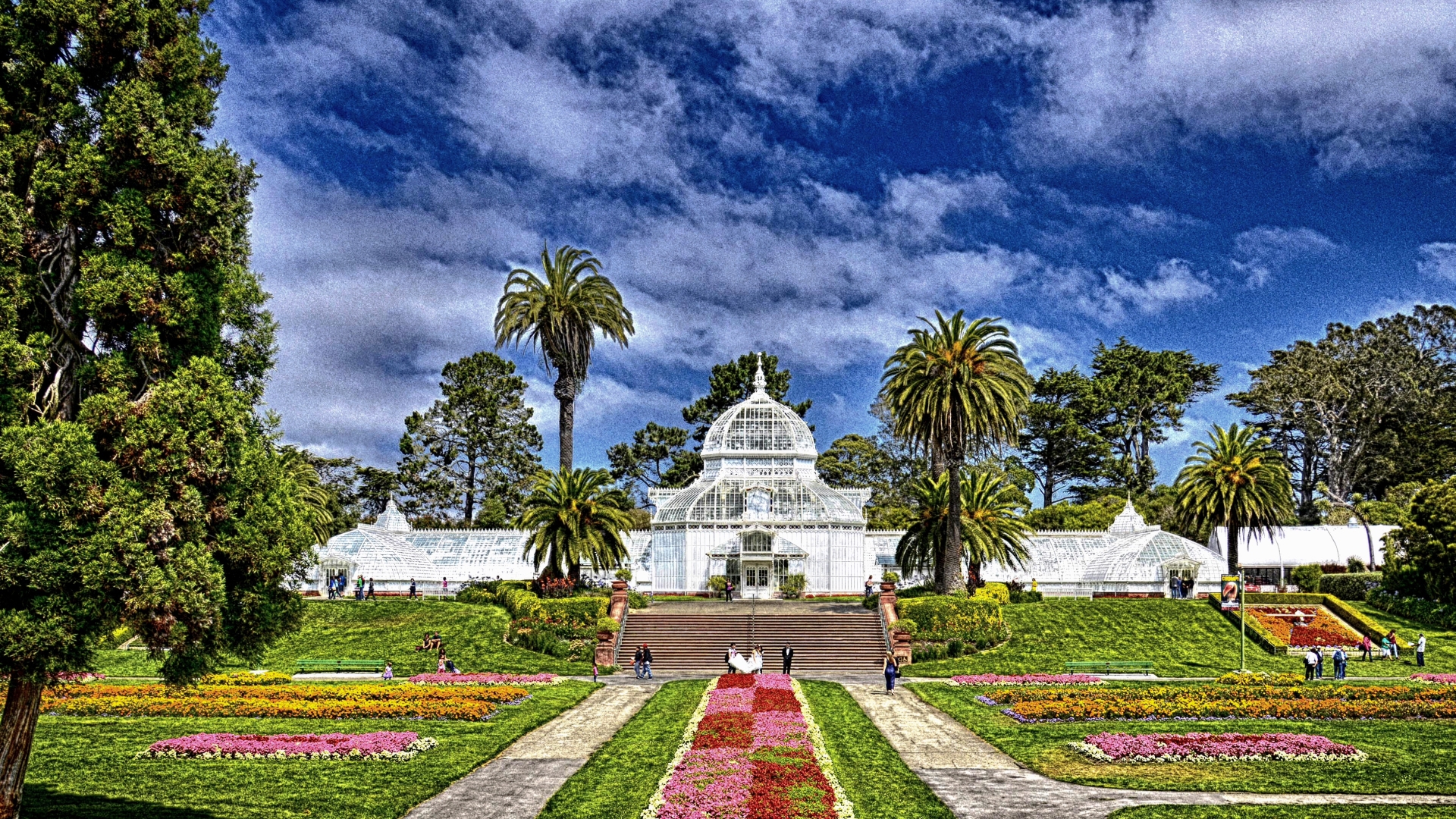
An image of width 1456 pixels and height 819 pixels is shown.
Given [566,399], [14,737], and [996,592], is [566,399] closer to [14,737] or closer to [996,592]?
[996,592]

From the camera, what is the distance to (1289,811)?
668 inches

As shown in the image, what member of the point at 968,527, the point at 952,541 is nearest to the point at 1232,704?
the point at 952,541

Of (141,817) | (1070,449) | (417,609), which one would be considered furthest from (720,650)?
(1070,449)

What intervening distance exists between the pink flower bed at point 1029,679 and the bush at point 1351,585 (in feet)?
82.4

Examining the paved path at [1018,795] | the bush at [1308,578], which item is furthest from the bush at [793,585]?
the paved path at [1018,795]

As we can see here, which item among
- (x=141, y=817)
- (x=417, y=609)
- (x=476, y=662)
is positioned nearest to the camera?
(x=141, y=817)

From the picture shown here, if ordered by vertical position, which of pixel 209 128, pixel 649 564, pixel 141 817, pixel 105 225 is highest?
pixel 209 128

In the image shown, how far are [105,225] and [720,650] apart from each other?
33.8 m

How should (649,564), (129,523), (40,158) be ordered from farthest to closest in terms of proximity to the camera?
(649,564)
(40,158)
(129,523)

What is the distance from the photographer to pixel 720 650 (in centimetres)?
4372

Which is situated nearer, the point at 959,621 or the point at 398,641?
the point at 959,621

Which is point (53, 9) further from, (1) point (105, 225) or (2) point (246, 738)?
(2) point (246, 738)

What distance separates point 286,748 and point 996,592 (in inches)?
1449

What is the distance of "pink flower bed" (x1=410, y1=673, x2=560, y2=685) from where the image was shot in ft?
117
